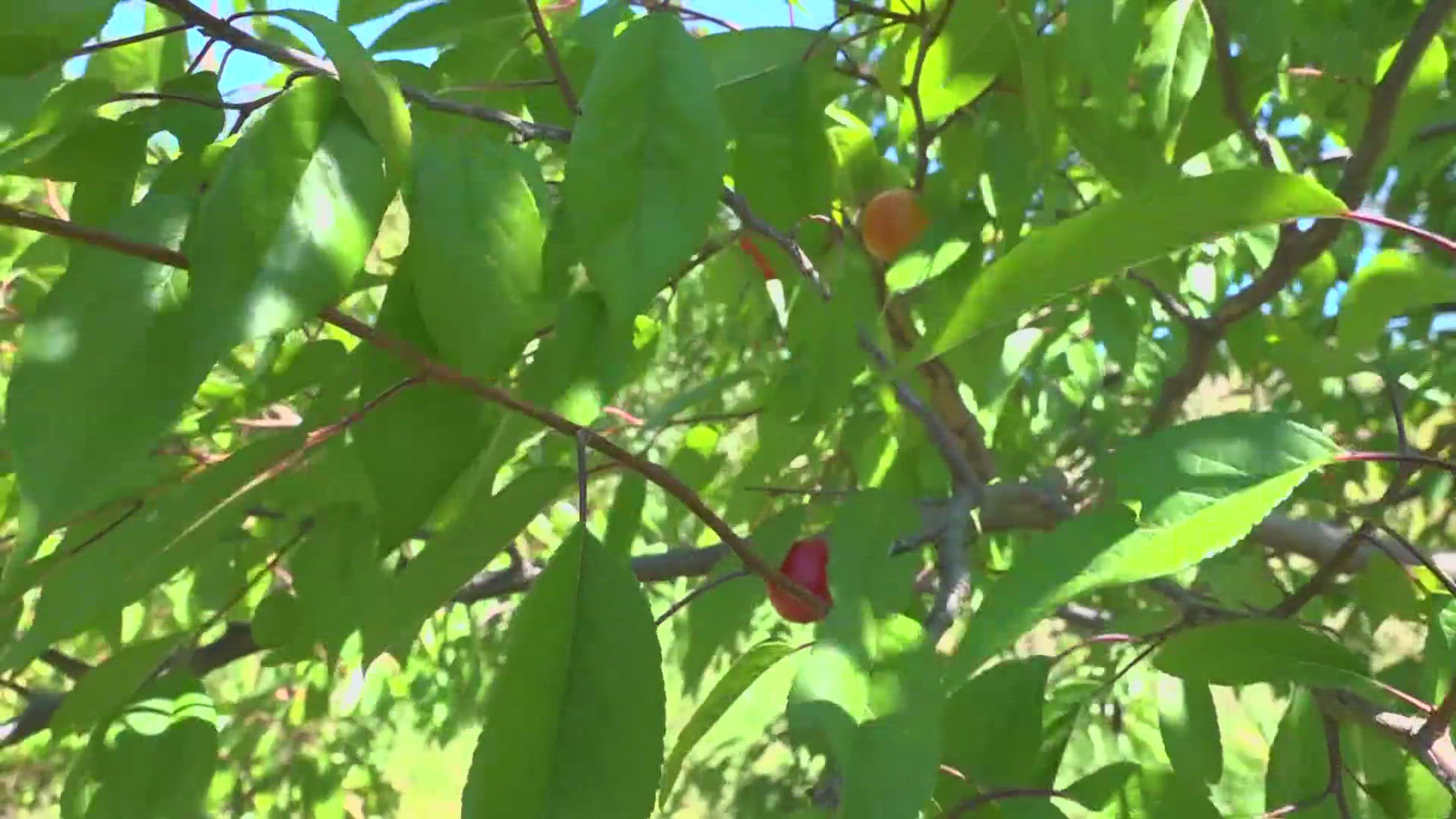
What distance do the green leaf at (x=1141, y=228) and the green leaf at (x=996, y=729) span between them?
27 centimetres

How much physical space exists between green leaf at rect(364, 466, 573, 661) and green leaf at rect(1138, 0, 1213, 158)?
0.41 m

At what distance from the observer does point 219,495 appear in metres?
0.35

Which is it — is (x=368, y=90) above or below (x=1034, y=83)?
below

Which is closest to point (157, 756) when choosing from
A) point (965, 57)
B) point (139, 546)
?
point (139, 546)

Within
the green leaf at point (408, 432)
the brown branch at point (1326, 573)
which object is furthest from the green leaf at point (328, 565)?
the brown branch at point (1326, 573)

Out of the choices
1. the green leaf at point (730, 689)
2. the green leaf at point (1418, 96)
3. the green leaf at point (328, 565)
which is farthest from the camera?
the green leaf at point (1418, 96)

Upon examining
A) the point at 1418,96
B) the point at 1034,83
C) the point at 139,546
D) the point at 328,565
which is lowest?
the point at 139,546

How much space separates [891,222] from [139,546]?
0.57 meters

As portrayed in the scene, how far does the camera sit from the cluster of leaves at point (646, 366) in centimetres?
27

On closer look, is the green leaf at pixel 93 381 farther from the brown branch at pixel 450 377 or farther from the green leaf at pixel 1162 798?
the green leaf at pixel 1162 798

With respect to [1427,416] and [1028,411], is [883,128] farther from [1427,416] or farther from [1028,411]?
[1427,416]

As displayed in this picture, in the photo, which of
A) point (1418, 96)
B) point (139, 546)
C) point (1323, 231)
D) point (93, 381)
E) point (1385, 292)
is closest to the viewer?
point (93, 381)

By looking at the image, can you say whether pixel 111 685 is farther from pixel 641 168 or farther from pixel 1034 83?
pixel 1034 83

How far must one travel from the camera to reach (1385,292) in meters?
0.47
